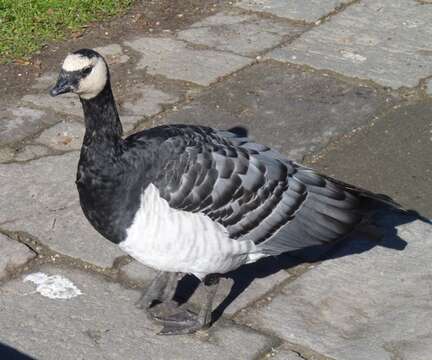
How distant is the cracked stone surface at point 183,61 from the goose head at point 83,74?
2.97 meters

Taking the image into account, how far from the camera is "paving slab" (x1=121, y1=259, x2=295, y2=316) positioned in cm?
554

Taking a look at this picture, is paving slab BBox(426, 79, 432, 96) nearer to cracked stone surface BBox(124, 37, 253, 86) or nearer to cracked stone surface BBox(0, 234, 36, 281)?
cracked stone surface BBox(124, 37, 253, 86)

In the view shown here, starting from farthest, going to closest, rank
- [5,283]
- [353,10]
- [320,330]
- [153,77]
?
[353,10] → [153,77] → [5,283] → [320,330]

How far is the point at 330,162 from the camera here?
6.80m

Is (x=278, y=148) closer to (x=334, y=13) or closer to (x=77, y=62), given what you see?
(x=77, y=62)

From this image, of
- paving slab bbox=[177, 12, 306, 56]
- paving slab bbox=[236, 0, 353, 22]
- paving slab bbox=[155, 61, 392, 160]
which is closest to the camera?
paving slab bbox=[155, 61, 392, 160]

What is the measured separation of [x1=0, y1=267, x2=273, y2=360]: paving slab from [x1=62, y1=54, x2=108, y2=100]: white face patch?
1241mm

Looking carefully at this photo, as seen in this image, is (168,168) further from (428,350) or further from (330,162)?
(330,162)

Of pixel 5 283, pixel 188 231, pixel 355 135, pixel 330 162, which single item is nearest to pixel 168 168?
pixel 188 231

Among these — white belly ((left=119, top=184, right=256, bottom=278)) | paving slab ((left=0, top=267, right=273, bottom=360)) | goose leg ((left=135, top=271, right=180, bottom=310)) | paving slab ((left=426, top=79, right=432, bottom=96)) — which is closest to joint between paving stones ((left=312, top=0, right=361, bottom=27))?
paving slab ((left=426, top=79, right=432, bottom=96))

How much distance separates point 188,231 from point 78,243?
1251 mm

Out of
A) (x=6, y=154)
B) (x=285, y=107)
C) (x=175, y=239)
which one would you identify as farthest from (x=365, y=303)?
(x=6, y=154)

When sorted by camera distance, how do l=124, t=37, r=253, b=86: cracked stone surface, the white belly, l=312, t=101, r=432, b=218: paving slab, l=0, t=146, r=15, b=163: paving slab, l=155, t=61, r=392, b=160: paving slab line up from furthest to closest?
l=124, t=37, r=253, b=86: cracked stone surface < l=155, t=61, r=392, b=160: paving slab < l=0, t=146, r=15, b=163: paving slab < l=312, t=101, r=432, b=218: paving slab < the white belly

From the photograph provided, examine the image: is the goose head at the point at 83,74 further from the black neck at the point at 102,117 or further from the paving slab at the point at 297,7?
the paving slab at the point at 297,7
